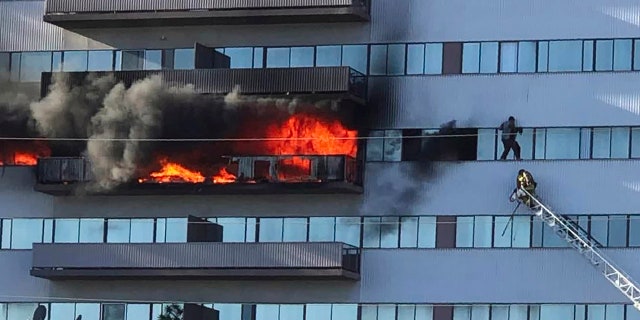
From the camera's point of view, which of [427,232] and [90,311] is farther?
[90,311]

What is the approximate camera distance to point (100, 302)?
265ft

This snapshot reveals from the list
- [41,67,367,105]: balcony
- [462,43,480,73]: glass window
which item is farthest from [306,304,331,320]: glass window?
[462,43,480,73]: glass window

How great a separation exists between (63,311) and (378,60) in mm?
16894

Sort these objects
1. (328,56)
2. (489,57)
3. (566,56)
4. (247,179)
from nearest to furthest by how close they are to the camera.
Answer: (566,56) < (489,57) < (247,179) < (328,56)

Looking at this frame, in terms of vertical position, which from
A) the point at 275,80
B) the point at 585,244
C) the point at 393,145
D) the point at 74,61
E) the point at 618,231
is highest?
the point at 74,61

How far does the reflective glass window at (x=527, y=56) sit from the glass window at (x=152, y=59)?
50.0ft

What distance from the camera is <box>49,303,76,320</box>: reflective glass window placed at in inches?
3191

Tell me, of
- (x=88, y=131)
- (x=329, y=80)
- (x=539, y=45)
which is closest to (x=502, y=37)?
(x=539, y=45)

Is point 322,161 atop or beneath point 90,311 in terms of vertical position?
atop

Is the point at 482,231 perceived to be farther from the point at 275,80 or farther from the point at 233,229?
the point at 233,229

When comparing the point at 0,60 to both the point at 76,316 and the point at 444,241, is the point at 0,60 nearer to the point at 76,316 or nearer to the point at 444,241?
the point at 76,316

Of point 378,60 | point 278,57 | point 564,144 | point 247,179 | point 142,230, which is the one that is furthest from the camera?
point 142,230

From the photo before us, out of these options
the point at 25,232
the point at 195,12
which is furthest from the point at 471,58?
the point at 25,232

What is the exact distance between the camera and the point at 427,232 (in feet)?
254
